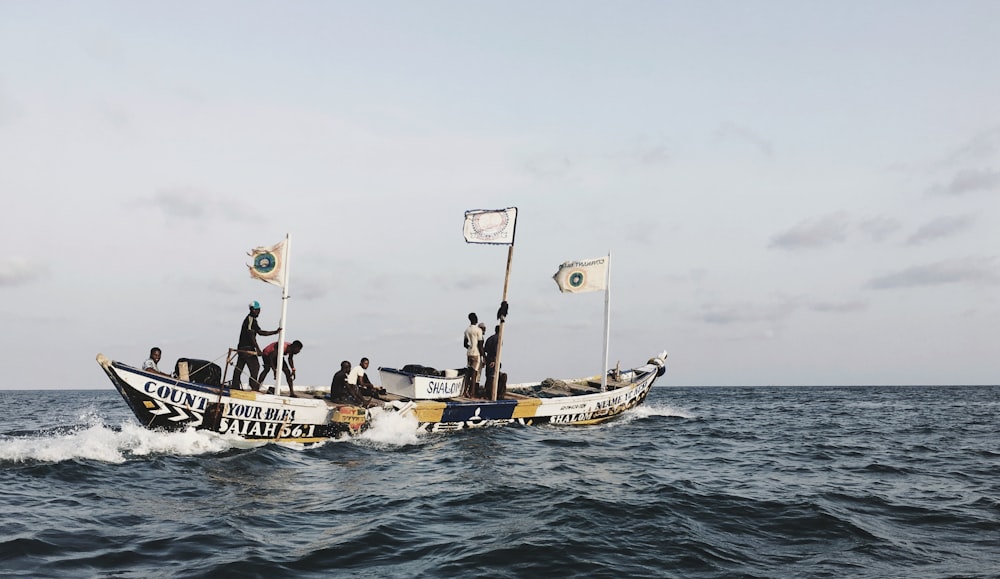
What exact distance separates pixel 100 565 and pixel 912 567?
9327 mm

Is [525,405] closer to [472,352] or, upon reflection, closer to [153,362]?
[472,352]

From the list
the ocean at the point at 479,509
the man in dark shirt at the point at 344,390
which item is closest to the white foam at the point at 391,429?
the ocean at the point at 479,509

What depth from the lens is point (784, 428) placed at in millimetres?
26219

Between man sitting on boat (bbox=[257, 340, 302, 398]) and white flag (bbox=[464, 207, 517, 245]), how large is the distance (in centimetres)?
647

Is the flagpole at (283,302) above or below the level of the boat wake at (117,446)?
above

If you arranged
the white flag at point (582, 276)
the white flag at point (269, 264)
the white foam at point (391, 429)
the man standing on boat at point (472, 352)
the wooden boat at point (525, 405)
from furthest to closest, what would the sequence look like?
the white flag at point (582, 276), the man standing on boat at point (472, 352), the wooden boat at point (525, 405), the white foam at point (391, 429), the white flag at point (269, 264)

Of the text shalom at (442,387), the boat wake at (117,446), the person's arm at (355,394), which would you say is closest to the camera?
the boat wake at (117,446)

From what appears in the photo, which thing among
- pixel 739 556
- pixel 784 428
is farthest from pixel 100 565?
pixel 784 428

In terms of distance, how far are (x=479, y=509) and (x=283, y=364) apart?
913 cm

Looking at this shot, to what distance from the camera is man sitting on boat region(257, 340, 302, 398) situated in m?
16.8

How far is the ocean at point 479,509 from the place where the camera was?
7582 mm

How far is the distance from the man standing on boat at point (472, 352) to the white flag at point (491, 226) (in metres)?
2.50

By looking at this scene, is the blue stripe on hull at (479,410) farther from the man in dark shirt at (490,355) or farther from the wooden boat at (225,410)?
the wooden boat at (225,410)

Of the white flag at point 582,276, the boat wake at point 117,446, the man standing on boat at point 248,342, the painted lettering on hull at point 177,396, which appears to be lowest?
the boat wake at point 117,446
